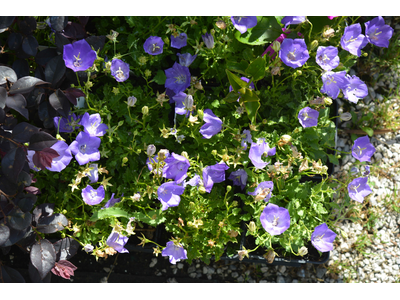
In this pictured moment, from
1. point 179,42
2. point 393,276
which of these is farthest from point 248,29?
point 393,276

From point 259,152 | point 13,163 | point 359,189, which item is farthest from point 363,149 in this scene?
point 13,163

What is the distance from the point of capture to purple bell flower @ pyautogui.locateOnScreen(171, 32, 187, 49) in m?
1.73

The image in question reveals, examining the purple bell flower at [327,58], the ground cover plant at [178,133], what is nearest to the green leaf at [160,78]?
the ground cover plant at [178,133]

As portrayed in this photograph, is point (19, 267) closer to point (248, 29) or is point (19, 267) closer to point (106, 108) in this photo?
point (106, 108)

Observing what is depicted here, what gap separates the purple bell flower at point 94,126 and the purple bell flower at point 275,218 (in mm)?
797

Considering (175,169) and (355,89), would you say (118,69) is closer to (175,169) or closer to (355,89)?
(175,169)

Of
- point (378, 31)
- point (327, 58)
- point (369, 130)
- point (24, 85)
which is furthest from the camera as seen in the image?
point (369, 130)

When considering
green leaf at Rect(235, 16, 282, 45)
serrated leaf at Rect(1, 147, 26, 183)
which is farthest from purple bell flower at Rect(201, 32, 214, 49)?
serrated leaf at Rect(1, 147, 26, 183)

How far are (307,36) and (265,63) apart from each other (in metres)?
0.31

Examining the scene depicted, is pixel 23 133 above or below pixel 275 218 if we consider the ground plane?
above

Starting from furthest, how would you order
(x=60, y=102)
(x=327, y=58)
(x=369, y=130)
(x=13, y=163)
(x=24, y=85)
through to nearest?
(x=369, y=130)
(x=327, y=58)
(x=60, y=102)
(x=24, y=85)
(x=13, y=163)

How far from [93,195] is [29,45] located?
700 millimetres

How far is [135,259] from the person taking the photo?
211 centimetres

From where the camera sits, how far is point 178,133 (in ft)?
5.55
